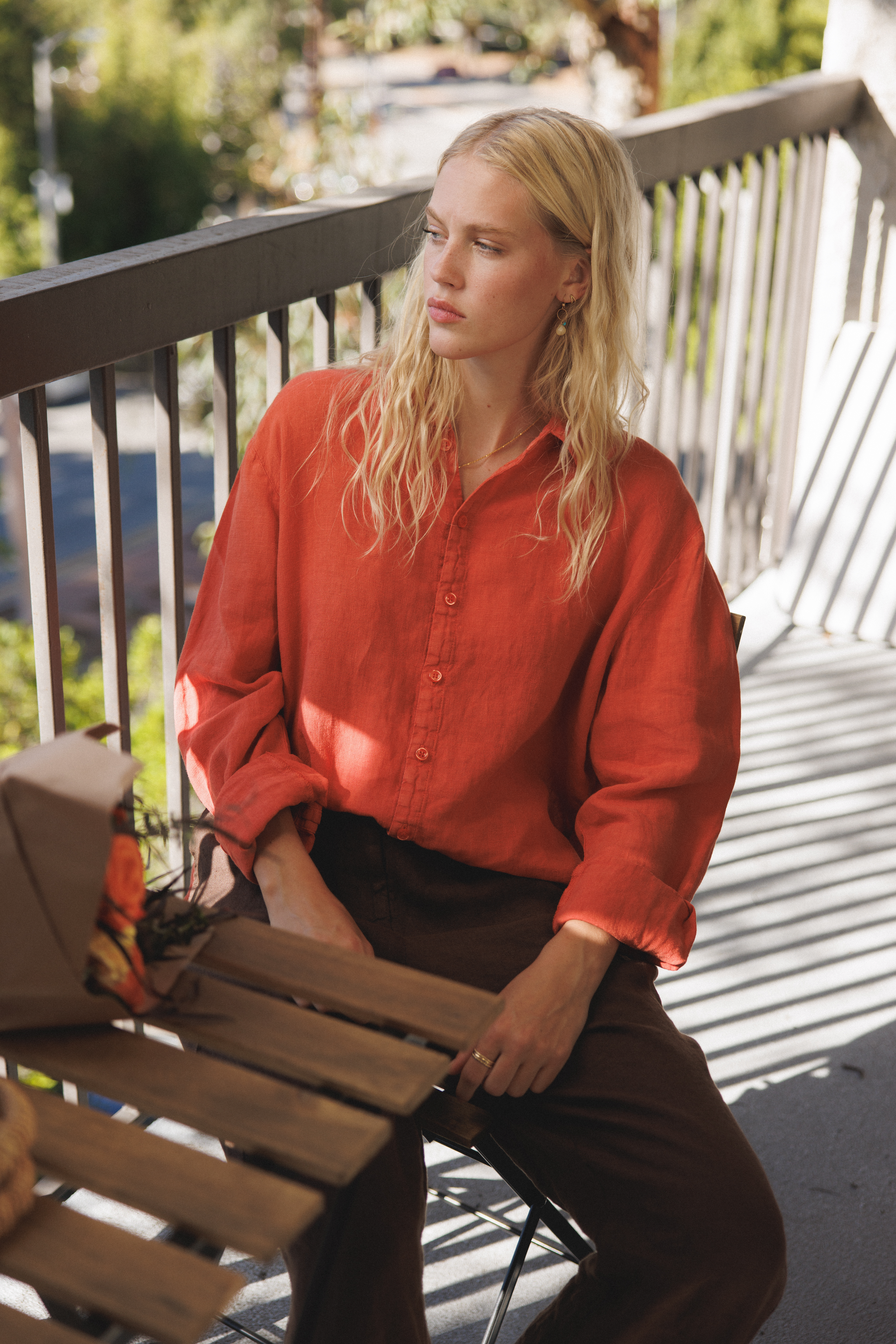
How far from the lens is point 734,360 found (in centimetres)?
328

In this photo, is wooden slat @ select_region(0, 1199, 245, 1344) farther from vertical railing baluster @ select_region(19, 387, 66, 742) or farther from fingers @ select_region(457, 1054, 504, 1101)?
vertical railing baluster @ select_region(19, 387, 66, 742)

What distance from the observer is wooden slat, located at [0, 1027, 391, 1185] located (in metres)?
0.88

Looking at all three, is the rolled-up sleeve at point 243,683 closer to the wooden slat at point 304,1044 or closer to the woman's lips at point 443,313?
the woman's lips at point 443,313

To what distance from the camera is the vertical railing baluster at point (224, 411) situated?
177 cm

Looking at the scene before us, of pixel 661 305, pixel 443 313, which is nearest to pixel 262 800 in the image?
pixel 443 313

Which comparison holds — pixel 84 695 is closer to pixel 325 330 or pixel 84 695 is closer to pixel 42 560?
pixel 325 330

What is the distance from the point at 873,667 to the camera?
331 cm

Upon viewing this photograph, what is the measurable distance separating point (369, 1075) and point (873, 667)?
2.62m

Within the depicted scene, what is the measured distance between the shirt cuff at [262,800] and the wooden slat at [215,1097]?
40cm

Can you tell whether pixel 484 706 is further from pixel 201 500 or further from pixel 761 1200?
pixel 201 500

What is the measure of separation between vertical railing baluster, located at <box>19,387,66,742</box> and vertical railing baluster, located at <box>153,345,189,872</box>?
146 millimetres

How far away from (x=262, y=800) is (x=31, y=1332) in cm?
69

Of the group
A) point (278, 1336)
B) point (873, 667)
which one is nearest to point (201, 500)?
point (873, 667)

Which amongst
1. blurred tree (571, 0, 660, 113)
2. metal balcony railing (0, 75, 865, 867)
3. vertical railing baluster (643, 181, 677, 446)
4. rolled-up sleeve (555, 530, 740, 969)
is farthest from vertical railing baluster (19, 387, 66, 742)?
blurred tree (571, 0, 660, 113)
